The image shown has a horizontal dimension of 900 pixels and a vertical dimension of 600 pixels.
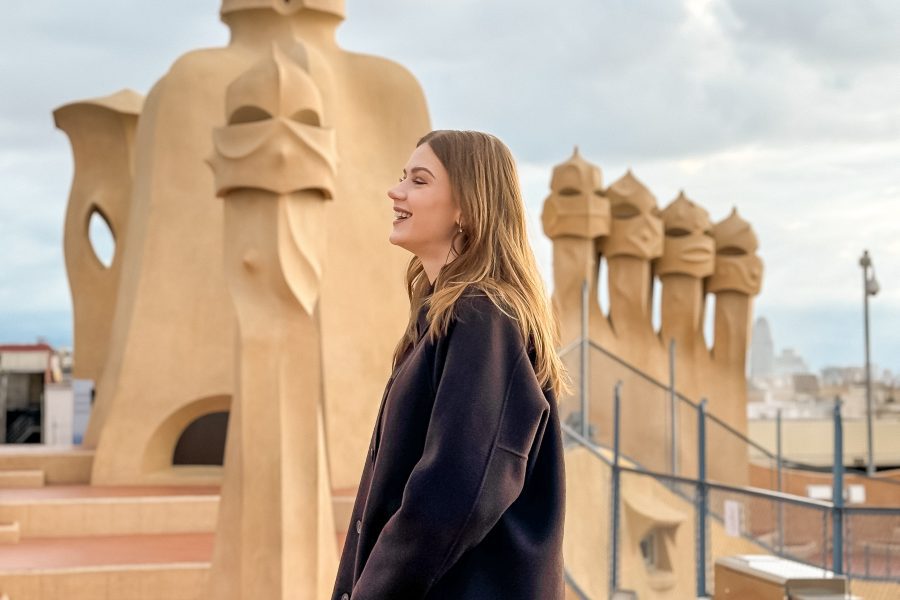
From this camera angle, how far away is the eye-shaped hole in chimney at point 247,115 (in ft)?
27.4

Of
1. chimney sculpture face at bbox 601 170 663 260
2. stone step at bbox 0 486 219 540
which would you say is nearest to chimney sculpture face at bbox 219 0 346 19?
chimney sculpture face at bbox 601 170 663 260

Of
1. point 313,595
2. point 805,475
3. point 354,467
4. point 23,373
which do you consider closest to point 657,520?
point 313,595

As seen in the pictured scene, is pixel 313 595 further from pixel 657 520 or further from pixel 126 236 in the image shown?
pixel 126 236

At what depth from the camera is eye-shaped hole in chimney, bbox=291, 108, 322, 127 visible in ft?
27.4

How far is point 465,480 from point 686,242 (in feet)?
56.6

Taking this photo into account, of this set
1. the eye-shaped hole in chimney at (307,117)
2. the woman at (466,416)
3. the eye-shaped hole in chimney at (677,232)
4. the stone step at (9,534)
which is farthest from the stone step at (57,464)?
the woman at (466,416)

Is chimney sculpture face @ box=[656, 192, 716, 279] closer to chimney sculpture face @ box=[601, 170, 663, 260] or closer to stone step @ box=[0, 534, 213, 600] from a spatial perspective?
chimney sculpture face @ box=[601, 170, 663, 260]

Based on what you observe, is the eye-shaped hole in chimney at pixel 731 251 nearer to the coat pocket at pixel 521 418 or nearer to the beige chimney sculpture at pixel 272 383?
the beige chimney sculpture at pixel 272 383

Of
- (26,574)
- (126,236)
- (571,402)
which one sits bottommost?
(26,574)

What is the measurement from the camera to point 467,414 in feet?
5.75

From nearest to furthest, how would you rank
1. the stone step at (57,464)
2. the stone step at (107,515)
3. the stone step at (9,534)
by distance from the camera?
the stone step at (9,534)
the stone step at (107,515)
the stone step at (57,464)

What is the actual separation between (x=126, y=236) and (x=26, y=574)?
684 centimetres

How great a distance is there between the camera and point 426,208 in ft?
6.57

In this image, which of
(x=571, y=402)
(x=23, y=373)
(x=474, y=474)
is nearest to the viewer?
(x=474, y=474)
